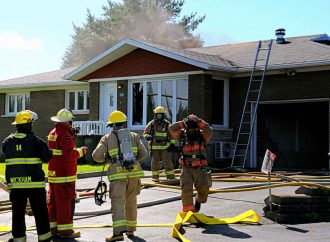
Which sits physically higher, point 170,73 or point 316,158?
point 170,73

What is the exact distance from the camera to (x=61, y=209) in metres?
7.47

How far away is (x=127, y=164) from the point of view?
7.44 m

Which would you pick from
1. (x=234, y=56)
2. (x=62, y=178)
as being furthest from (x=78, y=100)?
(x=62, y=178)

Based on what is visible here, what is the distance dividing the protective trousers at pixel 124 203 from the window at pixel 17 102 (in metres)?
17.8

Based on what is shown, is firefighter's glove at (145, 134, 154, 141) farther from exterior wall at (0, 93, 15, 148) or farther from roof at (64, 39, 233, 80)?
exterior wall at (0, 93, 15, 148)

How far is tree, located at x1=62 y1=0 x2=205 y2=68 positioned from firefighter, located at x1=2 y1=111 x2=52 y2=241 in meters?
42.7

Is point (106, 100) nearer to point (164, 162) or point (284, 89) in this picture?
point (284, 89)

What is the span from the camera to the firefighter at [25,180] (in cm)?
693

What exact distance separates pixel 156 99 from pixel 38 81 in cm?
735

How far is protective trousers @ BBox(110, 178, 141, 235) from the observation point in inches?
287

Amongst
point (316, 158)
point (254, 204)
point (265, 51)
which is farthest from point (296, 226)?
point (316, 158)

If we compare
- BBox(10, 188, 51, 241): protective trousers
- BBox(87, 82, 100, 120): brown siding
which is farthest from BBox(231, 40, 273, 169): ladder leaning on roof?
BBox(10, 188, 51, 241): protective trousers

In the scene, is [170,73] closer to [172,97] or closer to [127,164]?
[172,97]

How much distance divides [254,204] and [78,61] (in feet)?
180
